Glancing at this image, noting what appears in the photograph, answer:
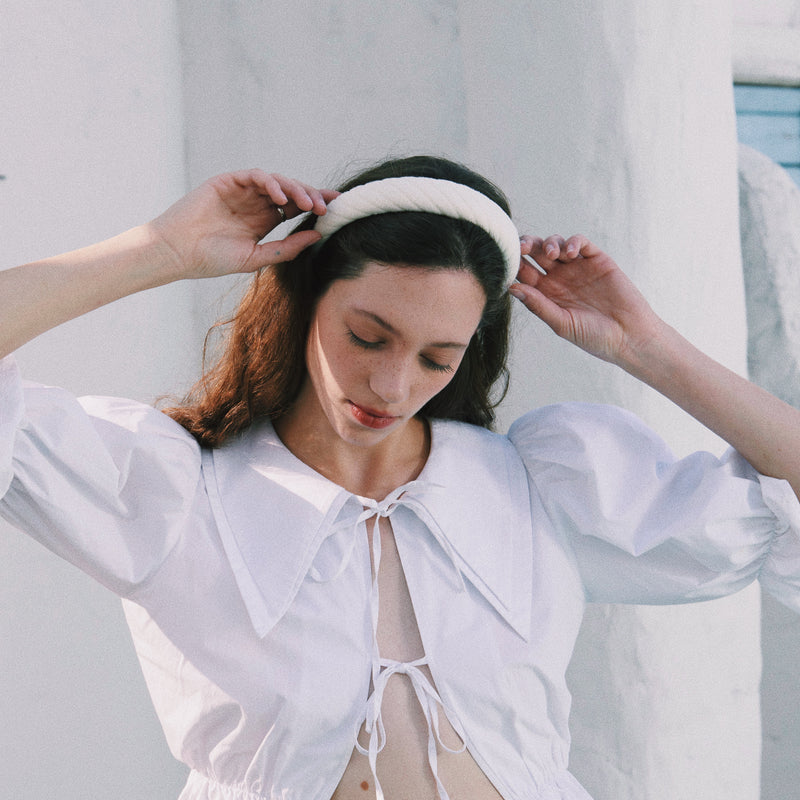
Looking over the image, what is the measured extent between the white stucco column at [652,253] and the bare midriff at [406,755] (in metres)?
0.78

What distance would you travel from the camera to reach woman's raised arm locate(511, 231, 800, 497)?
141 cm

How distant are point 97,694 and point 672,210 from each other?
1.53 m

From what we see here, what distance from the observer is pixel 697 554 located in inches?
55.2

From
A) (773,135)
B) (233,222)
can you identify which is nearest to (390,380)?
(233,222)

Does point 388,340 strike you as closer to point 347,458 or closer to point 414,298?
point 414,298

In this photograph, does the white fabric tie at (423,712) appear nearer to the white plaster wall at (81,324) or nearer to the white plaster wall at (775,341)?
the white plaster wall at (81,324)

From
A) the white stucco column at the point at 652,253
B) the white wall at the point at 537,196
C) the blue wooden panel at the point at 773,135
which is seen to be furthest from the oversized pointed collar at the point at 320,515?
the blue wooden panel at the point at 773,135

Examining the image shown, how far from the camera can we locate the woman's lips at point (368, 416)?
1.33 m

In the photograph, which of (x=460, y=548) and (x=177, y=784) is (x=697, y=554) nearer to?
(x=460, y=548)

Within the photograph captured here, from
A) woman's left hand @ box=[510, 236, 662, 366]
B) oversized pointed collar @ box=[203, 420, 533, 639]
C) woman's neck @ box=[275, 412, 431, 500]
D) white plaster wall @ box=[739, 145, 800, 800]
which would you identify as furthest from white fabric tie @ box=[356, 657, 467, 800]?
white plaster wall @ box=[739, 145, 800, 800]

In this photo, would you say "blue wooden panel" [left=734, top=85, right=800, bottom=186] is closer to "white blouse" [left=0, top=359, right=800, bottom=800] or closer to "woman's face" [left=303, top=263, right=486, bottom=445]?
"white blouse" [left=0, top=359, right=800, bottom=800]

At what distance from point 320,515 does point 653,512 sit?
50 cm

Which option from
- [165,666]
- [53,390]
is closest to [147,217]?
[53,390]

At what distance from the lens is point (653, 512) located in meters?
1.43
